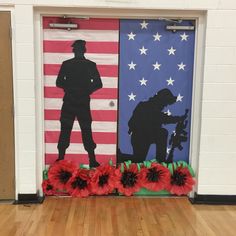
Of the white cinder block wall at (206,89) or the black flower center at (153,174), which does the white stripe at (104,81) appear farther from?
the black flower center at (153,174)

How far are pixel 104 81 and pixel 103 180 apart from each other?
1187 millimetres

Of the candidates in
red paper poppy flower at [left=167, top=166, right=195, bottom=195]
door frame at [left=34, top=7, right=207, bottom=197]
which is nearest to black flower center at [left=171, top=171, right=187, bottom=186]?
red paper poppy flower at [left=167, top=166, right=195, bottom=195]

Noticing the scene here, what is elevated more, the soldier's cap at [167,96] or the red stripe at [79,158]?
the soldier's cap at [167,96]

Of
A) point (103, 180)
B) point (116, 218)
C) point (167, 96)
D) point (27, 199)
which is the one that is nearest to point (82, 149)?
point (103, 180)

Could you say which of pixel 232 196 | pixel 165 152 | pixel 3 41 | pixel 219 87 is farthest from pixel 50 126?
pixel 232 196

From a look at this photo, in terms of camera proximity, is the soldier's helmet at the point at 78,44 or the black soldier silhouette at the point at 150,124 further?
the black soldier silhouette at the point at 150,124

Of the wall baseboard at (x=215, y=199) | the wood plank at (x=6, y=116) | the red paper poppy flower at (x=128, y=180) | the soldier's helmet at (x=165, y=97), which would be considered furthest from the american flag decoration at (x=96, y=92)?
the wall baseboard at (x=215, y=199)

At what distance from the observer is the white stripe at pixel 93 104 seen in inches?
147

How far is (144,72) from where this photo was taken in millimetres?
3727

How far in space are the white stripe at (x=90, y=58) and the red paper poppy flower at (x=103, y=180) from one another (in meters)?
1.24

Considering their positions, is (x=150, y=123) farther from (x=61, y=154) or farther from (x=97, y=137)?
(x=61, y=154)

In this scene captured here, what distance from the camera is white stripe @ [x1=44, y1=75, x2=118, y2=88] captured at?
3.70 metres

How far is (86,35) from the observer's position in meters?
3.65

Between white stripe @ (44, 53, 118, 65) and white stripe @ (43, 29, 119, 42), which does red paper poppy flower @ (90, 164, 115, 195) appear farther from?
white stripe @ (43, 29, 119, 42)
